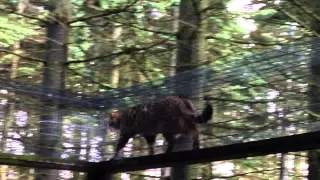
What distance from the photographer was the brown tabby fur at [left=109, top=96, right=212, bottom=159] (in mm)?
3359

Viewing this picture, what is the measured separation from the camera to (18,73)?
7.10 metres

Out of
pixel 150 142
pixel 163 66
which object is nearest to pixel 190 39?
pixel 163 66

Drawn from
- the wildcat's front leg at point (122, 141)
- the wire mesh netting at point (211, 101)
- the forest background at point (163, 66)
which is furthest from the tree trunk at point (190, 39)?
the wildcat's front leg at point (122, 141)

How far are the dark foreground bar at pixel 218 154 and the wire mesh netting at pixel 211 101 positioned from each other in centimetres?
9

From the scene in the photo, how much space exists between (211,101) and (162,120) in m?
0.40

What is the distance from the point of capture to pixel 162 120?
137 inches

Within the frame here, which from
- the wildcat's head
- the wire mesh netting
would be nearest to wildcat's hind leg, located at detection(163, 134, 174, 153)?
the wire mesh netting

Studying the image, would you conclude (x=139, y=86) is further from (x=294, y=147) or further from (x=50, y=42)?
(x=50, y=42)

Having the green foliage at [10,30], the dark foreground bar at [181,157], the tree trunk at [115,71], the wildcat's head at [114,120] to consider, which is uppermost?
the green foliage at [10,30]

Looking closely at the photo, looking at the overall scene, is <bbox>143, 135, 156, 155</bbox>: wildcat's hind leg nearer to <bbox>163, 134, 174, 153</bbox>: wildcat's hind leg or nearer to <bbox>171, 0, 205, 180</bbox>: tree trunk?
<bbox>163, 134, 174, 153</bbox>: wildcat's hind leg

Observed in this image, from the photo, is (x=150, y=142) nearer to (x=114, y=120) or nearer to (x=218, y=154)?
(x=114, y=120)

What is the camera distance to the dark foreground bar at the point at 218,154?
271 centimetres

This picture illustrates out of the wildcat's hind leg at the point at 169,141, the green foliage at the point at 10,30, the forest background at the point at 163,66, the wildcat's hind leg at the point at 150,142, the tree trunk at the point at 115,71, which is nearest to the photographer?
the forest background at the point at 163,66

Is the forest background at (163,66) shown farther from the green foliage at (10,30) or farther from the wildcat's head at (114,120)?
the wildcat's head at (114,120)
